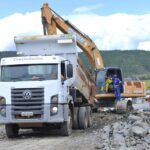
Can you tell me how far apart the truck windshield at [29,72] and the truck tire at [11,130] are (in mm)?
1935

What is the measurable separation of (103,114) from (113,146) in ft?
50.0

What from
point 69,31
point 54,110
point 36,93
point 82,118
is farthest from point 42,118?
point 69,31

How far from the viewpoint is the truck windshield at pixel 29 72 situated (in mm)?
18750

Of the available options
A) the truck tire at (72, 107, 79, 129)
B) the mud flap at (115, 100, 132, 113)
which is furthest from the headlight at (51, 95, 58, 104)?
the mud flap at (115, 100, 132, 113)

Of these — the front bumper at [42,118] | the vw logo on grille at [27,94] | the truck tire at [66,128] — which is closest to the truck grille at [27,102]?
the vw logo on grille at [27,94]

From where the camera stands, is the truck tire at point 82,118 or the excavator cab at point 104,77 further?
the excavator cab at point 104,77

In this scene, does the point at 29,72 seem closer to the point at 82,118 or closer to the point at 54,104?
the point at 54,104

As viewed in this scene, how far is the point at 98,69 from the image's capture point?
28.8m

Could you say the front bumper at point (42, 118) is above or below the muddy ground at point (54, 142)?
above

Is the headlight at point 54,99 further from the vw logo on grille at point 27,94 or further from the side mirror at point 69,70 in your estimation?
the side mirror at point 69,70

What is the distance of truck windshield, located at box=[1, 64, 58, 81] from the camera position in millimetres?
18750

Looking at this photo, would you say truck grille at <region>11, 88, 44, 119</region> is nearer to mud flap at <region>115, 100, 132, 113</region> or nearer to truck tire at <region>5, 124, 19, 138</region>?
truck tire at <region>5, 124, 19, 138</region>

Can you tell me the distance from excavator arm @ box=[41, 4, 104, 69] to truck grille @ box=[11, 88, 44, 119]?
8169mm

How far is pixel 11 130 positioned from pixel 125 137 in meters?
4.90
